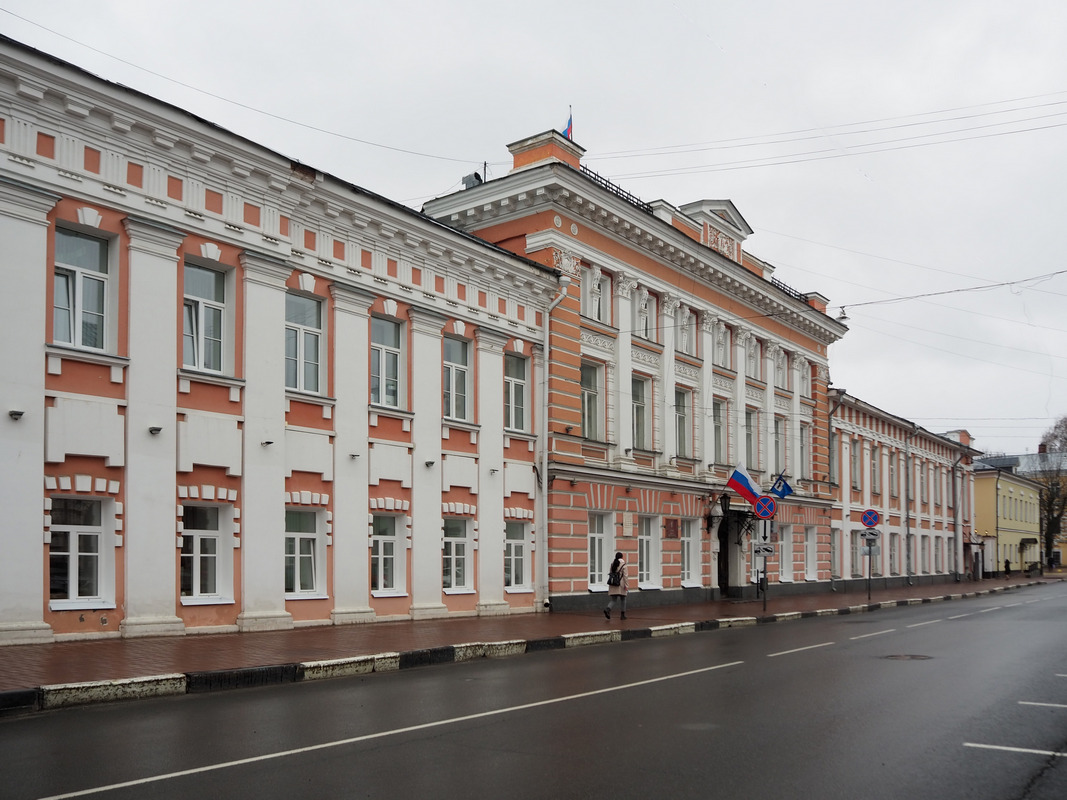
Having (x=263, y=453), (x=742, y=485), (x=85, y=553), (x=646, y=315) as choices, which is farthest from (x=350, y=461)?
(x=742, y=485)

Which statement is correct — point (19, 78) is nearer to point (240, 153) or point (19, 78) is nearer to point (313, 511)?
point (240, 153)

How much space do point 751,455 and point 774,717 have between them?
28.3 m

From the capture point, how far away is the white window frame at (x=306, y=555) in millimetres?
18781

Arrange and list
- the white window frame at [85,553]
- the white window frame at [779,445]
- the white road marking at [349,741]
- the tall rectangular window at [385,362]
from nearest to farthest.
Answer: the white road marking at [349,741] < the white window frame at [85,553] < the tall rectangular window at [385,362] < the white window frame at [779,445]

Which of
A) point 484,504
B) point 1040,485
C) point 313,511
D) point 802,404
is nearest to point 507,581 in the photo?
point 484,504

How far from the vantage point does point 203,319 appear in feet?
57.5

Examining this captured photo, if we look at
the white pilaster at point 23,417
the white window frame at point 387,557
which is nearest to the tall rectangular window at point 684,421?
the white window frame at point 387,557

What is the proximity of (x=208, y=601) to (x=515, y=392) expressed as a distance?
35.1ft

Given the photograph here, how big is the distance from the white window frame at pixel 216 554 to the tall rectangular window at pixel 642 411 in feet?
49.3

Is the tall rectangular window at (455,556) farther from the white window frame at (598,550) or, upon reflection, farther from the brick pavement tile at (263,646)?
the white window frame at (598,550)

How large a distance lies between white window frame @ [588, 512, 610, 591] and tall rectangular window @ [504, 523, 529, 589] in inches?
110

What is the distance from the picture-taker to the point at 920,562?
56.3 m

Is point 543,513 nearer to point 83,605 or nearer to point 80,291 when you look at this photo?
point 83,605

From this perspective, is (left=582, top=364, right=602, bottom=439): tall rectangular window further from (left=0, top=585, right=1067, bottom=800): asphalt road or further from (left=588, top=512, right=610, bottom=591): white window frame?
(left=0, top=585, right=1067, bottom=800): asphalt road
